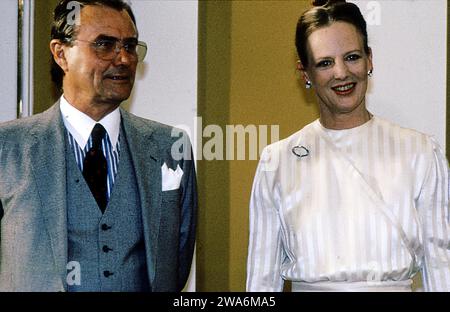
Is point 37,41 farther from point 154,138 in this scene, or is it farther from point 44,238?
point 44,238

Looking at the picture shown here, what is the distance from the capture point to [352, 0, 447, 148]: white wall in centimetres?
203

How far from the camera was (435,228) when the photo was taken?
5.47 ft

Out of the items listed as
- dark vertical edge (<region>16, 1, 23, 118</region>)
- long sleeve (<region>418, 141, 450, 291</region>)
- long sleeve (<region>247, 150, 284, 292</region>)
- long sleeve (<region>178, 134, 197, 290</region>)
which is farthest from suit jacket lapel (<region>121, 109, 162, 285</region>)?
long sleeve (<region>418, 141, 450, 291</region>)

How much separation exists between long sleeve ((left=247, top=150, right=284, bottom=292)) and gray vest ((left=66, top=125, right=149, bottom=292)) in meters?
0.25

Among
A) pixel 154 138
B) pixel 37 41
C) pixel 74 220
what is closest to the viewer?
pixel 74 220

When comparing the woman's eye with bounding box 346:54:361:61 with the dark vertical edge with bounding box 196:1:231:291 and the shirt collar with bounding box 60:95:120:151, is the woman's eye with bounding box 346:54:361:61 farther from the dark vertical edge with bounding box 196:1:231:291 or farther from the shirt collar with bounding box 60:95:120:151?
the shirt collar with bounding box 60:95:120:151

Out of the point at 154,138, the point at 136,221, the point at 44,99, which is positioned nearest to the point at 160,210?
the point at 136,221

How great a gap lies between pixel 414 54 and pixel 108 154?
0.86 meters

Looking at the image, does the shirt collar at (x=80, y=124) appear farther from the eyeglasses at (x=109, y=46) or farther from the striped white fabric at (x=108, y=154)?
the eyeglasses at (x=109, y=46)

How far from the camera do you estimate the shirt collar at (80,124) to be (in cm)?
176

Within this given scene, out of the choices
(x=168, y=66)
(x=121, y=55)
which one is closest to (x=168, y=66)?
(x=168, y=66)

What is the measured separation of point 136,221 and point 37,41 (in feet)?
2.00
